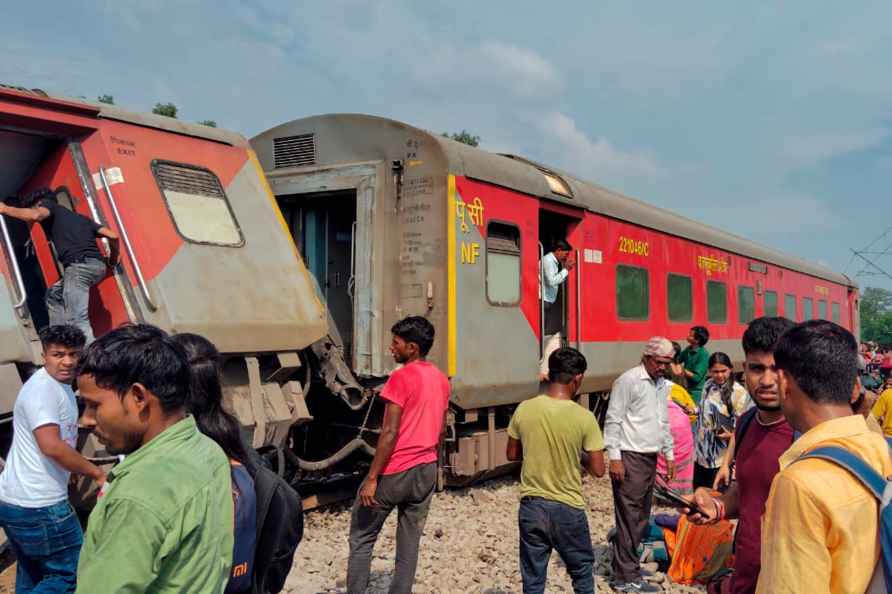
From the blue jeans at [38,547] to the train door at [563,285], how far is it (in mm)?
5649

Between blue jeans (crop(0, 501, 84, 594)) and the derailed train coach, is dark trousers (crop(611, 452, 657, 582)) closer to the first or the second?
the derailed train coach

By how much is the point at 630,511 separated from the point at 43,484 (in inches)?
137

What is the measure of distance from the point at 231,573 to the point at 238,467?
0.97ft

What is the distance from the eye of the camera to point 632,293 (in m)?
9.74

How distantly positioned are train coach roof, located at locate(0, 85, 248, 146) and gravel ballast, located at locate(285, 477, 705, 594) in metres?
3.15

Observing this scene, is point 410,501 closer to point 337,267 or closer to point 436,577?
point 436,577

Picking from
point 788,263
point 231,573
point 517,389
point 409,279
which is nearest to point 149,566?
point 231,573

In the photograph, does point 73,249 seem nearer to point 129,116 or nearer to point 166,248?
point 166,248

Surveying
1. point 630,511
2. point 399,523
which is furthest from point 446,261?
point 399,523

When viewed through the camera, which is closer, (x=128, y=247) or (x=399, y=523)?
(x=399, y=523)

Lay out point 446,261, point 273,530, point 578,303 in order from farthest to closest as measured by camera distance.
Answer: point 578,303 → point 446,261 → point 273,530

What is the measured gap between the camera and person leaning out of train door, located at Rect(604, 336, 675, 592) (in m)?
4.95

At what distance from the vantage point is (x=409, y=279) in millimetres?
6824

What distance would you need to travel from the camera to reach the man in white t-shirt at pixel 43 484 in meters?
3.25
